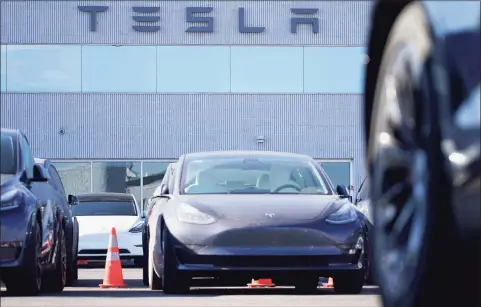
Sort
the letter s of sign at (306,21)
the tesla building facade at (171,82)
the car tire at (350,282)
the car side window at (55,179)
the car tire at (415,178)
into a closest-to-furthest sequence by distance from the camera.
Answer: the car tire at (415,178)
the car tire at (350,282)
the car side window at (55,179)
the tesla building facade at (171,82)
the letter s of sign at (306,21)

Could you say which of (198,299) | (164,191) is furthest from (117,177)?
(198,299)

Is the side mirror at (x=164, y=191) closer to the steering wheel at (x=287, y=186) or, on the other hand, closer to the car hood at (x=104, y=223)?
the steering wheel at (x=287, y=186)

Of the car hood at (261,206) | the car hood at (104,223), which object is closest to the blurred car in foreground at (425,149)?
the car hood at (261,206)

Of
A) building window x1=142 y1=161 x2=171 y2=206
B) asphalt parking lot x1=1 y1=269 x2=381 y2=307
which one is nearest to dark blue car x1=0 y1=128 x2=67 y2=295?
asphalt parking lot x1=1 y1=269 x2=381 y2=307

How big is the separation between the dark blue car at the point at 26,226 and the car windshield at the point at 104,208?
9.89 m

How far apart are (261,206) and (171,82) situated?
25.1 m

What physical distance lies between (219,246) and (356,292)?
4.58 feet

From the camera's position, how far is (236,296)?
31.2 feet

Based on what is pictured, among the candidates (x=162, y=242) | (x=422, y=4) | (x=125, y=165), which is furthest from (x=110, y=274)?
(x=125, y=165)

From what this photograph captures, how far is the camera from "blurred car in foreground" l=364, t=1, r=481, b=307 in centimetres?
327

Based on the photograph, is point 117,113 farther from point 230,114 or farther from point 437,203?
point 437,203

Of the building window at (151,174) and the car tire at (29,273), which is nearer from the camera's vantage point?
the car tire at (29,273)

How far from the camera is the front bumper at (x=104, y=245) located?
19609 millimetres

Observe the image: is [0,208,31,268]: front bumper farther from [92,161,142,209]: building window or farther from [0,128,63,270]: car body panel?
[92,161,142,209]: building window
